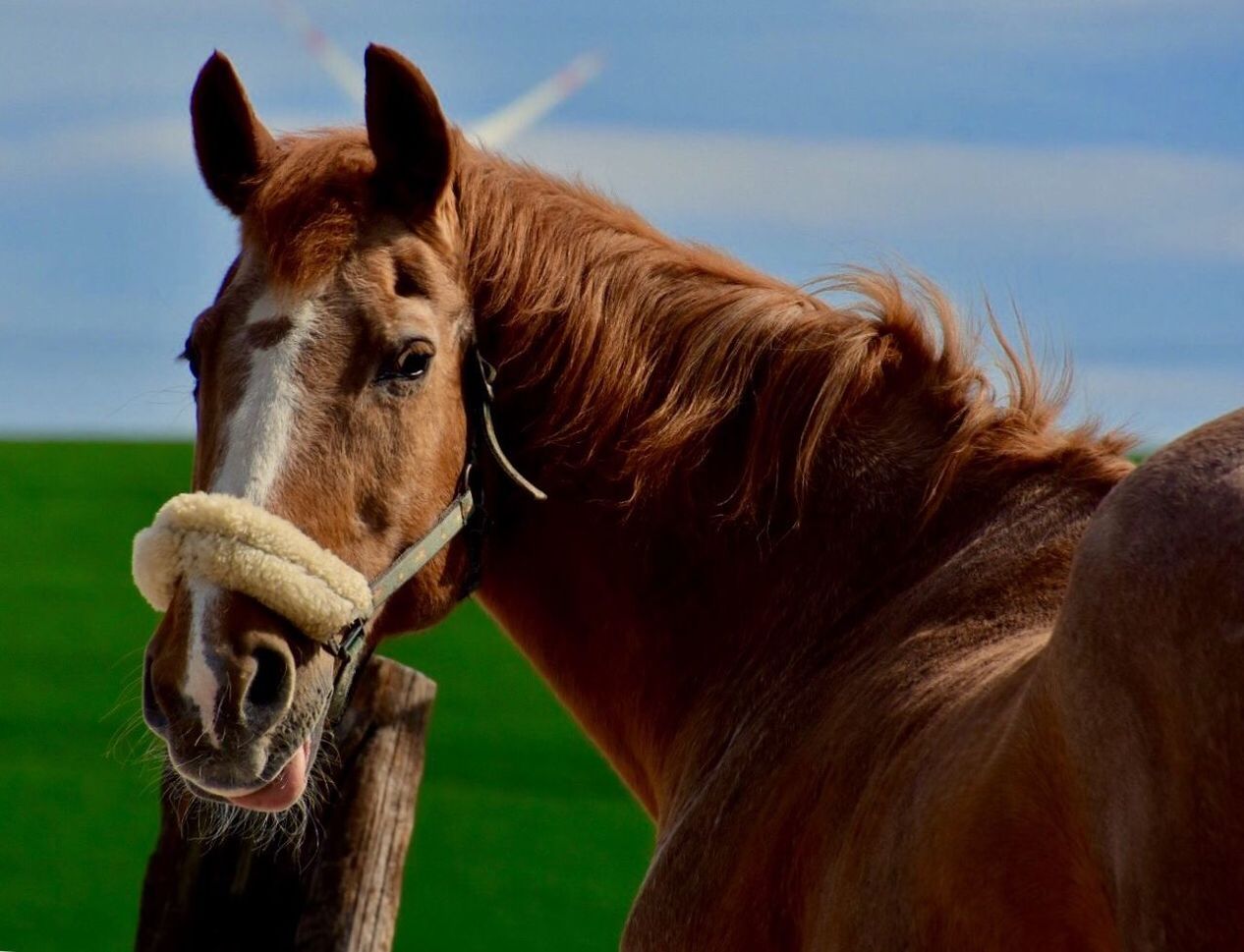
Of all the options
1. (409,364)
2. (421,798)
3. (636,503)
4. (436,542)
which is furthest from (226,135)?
(421,798)

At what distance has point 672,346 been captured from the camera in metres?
3.26

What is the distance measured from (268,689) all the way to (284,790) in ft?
0.78

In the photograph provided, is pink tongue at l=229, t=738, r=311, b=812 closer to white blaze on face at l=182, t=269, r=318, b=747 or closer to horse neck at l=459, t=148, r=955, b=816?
white blaze on face at l=182, t=269, r=318, b=747

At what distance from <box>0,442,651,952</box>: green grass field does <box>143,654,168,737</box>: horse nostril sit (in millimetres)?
2806

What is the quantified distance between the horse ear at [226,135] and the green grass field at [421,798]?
2826mm

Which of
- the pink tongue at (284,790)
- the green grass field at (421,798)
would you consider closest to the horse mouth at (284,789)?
the pink tongue at (284,790)

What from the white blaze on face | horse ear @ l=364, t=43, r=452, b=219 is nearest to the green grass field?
the white blaze on face

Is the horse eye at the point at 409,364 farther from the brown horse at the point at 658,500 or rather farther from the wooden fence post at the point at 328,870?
the wooden fence post at the point at 328,870

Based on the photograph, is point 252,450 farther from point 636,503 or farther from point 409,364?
point 636,503

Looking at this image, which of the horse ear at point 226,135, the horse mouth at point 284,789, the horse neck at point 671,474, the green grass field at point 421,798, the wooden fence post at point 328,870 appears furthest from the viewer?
the green grass field at point 421,798

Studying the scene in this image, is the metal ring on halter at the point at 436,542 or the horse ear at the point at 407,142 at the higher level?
the horse ear at the point at 407,142

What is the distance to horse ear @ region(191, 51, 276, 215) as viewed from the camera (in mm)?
3322

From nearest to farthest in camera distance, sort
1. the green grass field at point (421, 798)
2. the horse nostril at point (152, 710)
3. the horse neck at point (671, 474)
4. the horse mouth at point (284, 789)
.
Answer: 1. the horse nostril at point (152, 710)
2. the horse mouth at point (284, 789)
3. the horse neck at point (671, 474)
4. the green grass field at point (421, 798)

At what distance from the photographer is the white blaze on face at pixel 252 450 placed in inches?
108
